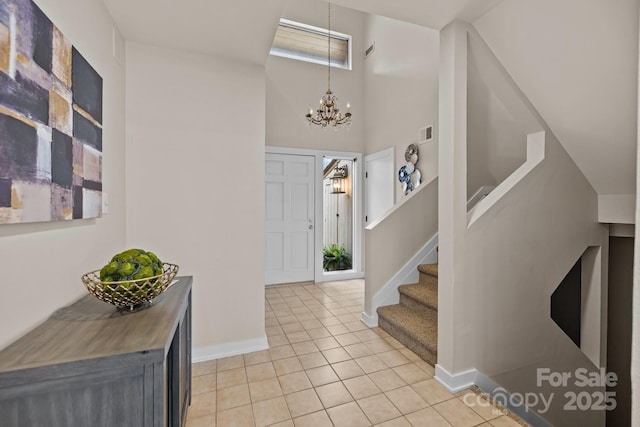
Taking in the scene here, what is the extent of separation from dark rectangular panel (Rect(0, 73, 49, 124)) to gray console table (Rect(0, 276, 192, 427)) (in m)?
0.72

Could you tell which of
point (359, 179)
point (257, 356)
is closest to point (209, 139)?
point (257, 356)

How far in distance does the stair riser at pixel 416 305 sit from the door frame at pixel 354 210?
1.86m

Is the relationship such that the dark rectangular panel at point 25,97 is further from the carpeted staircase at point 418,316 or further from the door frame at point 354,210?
the door frame at point 354,210

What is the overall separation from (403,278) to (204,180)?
2.21 meters

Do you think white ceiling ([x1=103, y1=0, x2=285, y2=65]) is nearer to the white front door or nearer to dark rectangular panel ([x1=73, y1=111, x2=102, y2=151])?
dark rectangular panel ([x1=73, y1=111, x2=102, y2=151])

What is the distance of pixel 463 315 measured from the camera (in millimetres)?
1981

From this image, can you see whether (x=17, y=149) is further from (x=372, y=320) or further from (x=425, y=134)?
(x=425, y=134)

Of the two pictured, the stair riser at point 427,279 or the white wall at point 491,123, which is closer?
the white wall at point 491,123

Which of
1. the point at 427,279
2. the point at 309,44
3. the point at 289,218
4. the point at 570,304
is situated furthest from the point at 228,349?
the point at 309,44

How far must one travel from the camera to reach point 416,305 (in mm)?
2912

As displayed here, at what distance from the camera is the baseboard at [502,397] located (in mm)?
2031

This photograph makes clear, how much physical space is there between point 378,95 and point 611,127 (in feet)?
10.7

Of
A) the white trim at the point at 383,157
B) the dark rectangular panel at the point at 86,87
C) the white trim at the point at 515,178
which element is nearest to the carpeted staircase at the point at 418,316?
the white trim at the point at 515,178

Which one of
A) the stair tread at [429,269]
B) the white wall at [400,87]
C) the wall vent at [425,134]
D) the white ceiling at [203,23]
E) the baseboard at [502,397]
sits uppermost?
the white wall at [400,87]
